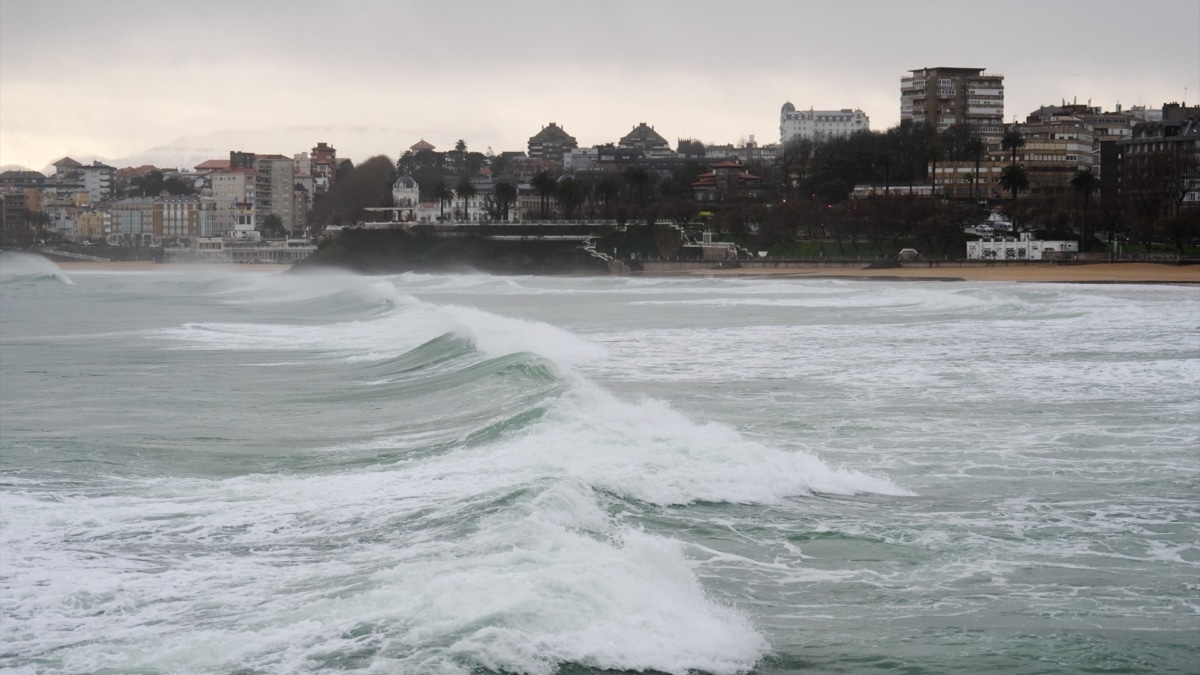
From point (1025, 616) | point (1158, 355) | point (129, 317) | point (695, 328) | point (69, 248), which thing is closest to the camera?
point (1025, 616)

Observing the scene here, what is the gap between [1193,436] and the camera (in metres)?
12.3

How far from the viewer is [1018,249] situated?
72.9m

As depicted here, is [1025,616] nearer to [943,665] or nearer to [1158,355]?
[943,665]

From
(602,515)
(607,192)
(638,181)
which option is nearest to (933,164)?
(638,181)

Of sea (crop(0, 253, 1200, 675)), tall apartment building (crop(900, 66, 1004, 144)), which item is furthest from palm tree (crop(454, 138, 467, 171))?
sea (crop(0, 253, 1200, 675))

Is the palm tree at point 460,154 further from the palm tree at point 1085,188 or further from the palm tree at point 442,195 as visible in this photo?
the palm tree at point 1085,188

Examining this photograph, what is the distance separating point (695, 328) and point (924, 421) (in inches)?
590

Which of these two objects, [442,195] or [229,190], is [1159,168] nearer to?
[442,195]

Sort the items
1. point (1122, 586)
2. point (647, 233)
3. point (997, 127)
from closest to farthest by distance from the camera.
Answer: point (1122, 586) → point (647, 233) → point (997, 127)

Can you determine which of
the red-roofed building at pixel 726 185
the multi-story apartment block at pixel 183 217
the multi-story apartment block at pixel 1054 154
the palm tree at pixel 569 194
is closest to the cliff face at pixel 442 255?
the palm tree at pixel 569 194

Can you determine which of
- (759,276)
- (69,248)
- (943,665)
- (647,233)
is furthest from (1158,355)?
(69,248)

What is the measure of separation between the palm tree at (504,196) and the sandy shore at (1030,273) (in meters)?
45.9

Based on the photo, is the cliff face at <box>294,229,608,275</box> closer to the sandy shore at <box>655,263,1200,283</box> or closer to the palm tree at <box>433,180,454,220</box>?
the palm tree at <box>433,180,454,220</box>

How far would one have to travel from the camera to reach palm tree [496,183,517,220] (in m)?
115
